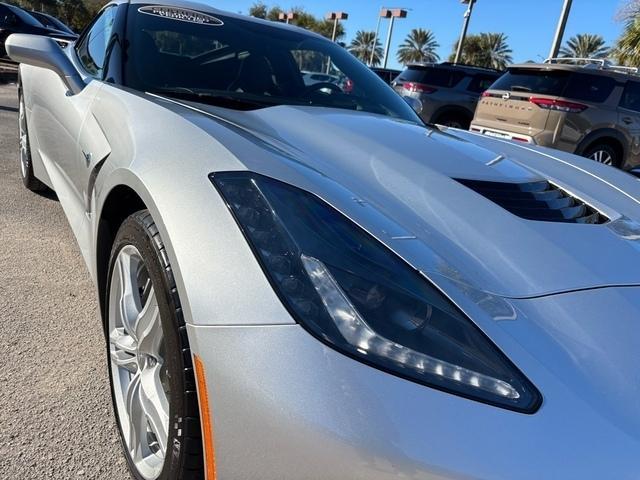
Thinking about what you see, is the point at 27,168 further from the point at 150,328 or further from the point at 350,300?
the point at 350,300

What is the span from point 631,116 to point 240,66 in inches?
290

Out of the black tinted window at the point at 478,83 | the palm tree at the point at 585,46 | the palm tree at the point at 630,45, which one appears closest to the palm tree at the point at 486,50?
the palm tree at the point at 585,46

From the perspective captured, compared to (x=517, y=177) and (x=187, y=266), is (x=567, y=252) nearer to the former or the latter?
(x=517, y=177)

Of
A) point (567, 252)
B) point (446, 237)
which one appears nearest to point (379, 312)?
point (446, 237)

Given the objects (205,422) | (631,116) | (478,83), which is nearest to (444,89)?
(478,83)

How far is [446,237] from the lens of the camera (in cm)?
148

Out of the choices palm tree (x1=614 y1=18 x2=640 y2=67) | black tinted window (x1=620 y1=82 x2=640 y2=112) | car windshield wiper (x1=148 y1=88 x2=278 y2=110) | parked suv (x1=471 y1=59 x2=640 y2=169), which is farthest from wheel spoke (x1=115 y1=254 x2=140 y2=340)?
palm tree (x1=614 y1=18 x2=640 y2=67)

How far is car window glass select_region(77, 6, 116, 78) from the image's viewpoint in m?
2.72

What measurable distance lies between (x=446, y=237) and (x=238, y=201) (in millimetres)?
553

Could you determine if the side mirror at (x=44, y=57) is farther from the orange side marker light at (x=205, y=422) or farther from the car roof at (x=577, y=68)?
the car roof at (x=577, y=68)

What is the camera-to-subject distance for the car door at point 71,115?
2402 mm

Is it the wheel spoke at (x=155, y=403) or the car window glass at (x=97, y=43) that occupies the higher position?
the car window glass at (x=97, y=43)

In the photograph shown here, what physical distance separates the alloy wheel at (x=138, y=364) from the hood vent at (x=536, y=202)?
3.45 ft

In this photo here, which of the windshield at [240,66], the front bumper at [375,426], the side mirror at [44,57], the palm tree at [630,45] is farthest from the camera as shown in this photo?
the palm tree at [630,45]
